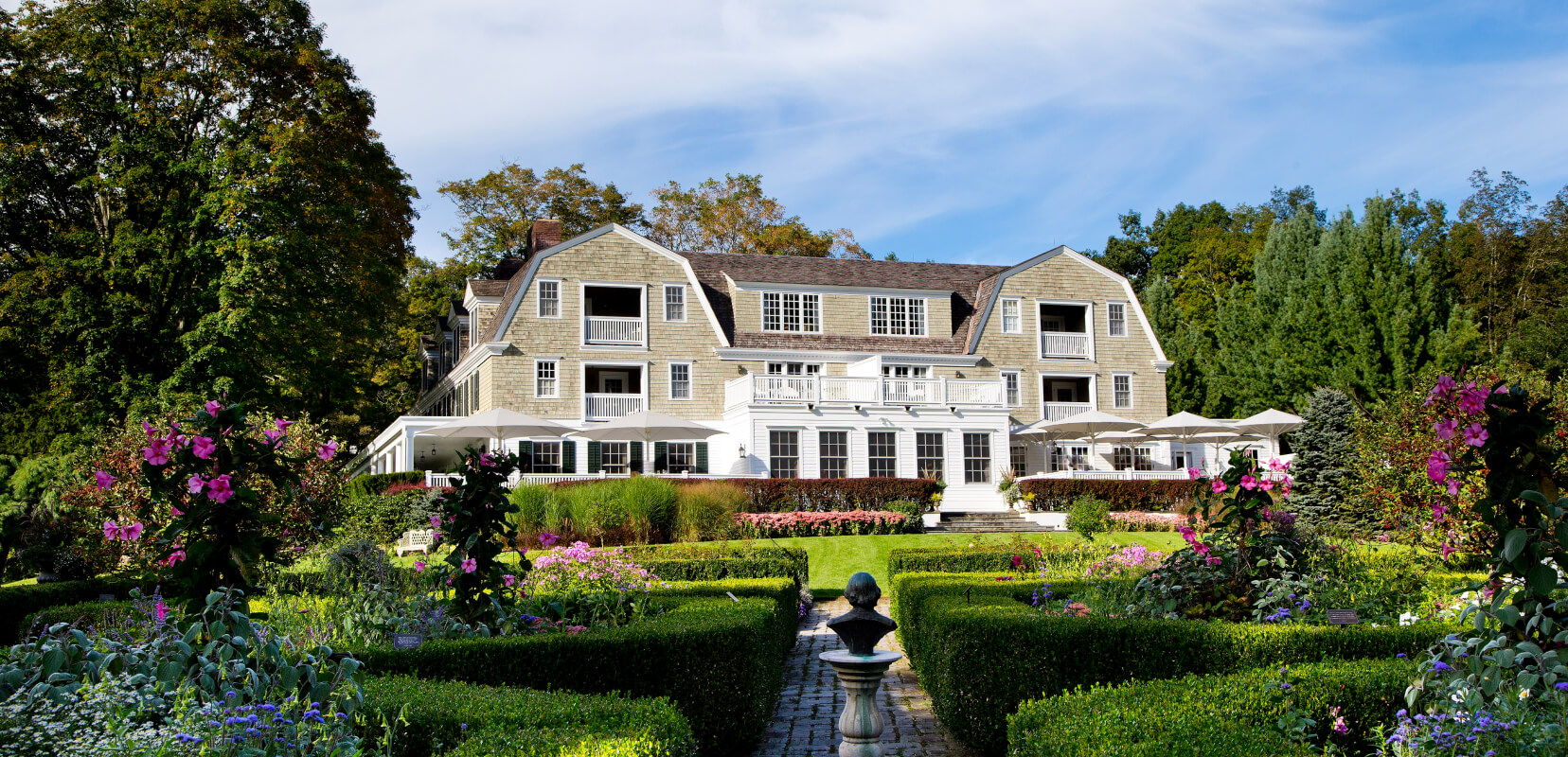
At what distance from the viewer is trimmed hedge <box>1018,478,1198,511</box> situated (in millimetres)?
26750

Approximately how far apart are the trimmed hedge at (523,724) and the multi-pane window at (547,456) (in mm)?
24668

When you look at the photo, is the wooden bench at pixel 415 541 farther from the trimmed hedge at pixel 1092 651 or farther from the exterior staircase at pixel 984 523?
the trimmed hedge at pixel 1092 651

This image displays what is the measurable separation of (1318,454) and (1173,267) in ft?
105

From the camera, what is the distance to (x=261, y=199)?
81.8 feet

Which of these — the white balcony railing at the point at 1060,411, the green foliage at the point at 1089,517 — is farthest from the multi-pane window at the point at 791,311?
the green foliage at the point at 1089,517

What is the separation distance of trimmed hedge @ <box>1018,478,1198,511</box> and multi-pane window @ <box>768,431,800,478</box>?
6021mm

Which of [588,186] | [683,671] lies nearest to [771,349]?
[588,186]

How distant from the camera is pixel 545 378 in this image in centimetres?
3028

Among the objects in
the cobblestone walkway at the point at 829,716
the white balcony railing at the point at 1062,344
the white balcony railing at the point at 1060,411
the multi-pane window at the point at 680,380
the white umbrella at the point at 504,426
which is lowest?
the cobblestone walkway at the point at 829,716

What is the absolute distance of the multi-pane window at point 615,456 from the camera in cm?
3011

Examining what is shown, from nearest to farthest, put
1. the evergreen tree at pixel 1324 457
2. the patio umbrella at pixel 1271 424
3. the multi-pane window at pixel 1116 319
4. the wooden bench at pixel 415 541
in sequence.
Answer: the wooden bench at pixel 415 541 → the evergreen tree at pixel 1324 457 → the patio umbrella at pixel 1271 424 → the multi-pane window at pixel 1116 319

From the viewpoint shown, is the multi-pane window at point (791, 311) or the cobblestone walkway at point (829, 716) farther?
the multi-pane window at point (791, 311)

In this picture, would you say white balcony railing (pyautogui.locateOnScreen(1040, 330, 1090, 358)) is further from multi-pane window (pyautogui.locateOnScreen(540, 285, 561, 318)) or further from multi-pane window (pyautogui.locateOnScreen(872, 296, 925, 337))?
multi-pane window (pyautogui.locateOnScreen(540, 285, 561, 318))

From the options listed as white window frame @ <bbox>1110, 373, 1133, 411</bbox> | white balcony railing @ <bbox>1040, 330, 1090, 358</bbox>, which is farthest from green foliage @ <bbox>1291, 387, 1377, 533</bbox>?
white balcony railing @ <bbox>1040, 330, 1090, 358</bbox>
